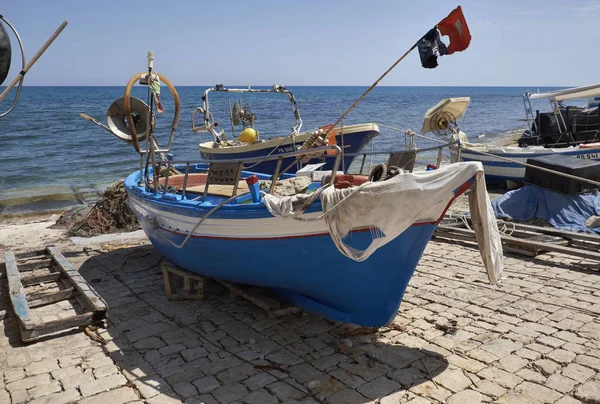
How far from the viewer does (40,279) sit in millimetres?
7762

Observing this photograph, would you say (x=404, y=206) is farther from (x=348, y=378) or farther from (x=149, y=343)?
(x=149, y=343)

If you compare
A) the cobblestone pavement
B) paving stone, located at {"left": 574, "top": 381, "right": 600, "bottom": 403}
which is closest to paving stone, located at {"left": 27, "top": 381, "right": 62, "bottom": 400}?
the cobblestone pavement

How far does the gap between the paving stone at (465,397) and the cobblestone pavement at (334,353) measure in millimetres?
13

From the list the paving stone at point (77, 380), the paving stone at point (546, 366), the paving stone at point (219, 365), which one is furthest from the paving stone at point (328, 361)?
the paving stone at point (77, 380)

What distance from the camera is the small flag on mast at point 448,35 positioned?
5449 mm

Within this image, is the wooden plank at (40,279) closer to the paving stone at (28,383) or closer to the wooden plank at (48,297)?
the wooden plank at (48,297)

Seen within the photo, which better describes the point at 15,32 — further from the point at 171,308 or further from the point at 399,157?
the point at 399,157

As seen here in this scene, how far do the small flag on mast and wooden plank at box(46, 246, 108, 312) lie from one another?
462 centimetres

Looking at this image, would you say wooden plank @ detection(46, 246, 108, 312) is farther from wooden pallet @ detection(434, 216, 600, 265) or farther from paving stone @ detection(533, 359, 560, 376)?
wooden pallet @ detection(434, 216, 600, 265)

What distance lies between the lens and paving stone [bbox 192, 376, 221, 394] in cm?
481

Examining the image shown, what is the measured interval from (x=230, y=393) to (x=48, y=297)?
11.5 ft

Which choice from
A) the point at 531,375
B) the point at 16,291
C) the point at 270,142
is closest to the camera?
the point at 531,375

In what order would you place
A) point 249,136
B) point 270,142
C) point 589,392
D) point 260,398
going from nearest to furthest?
point 589,392 → point 260,398 → point 270,142 → point 249,136

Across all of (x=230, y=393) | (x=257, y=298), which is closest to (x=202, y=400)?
(x=230, y=393)
